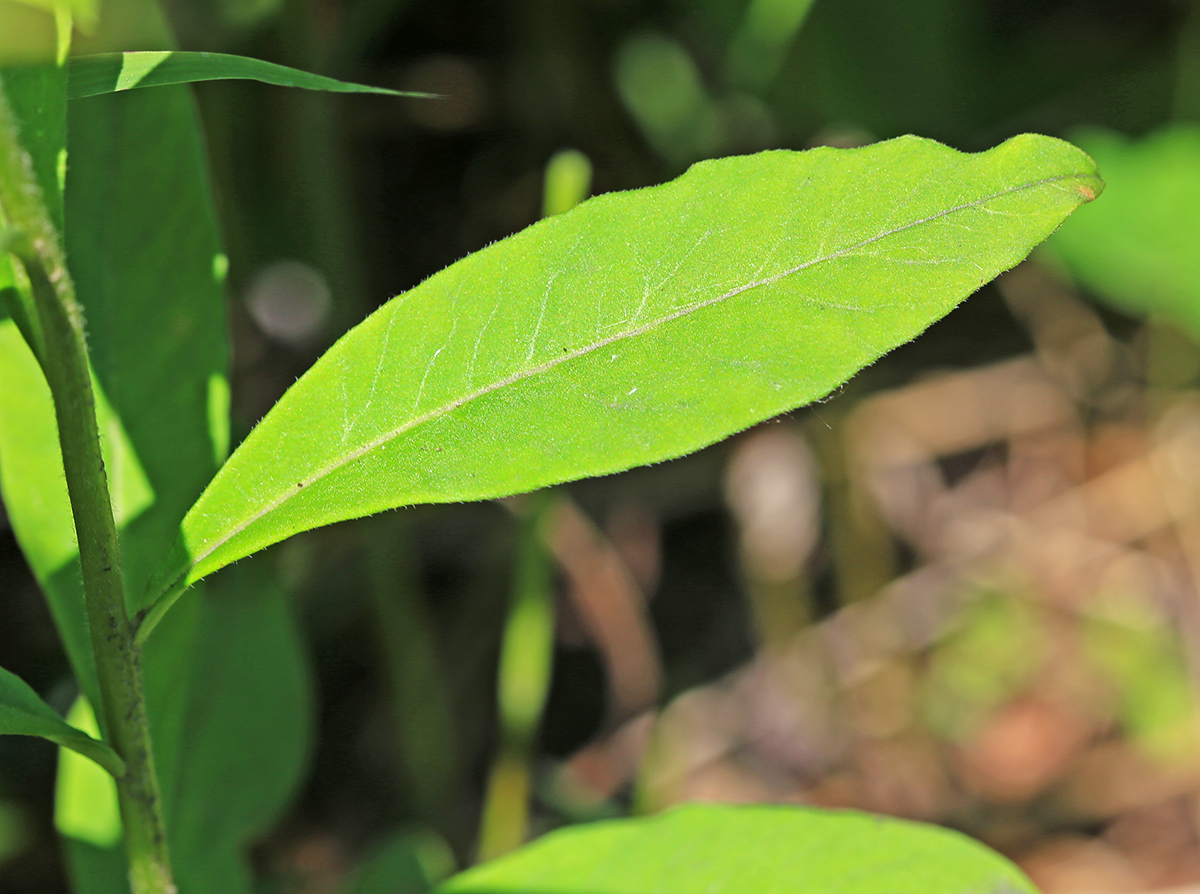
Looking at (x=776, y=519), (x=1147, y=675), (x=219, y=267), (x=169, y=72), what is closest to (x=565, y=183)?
(x=219, y=267)

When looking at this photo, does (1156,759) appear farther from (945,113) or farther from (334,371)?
(334,371)

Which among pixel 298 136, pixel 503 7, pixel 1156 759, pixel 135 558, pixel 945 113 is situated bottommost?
pixel 1156 759

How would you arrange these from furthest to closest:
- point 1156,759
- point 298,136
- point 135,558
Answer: point 1156,759, point 298,136, point 135,558

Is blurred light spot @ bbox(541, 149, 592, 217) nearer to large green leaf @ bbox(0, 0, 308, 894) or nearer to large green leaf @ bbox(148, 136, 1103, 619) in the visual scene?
large green leaf @ bbox(0, 0, 308, 894)

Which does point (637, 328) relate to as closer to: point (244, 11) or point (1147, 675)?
point (244, 11)

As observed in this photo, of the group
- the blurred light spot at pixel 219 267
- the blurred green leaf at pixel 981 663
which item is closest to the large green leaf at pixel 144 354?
the blurred light spot at pixel 219 267

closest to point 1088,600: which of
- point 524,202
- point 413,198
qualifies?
point 524,202

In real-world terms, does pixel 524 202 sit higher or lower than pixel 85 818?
higher

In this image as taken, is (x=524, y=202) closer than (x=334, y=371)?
No
